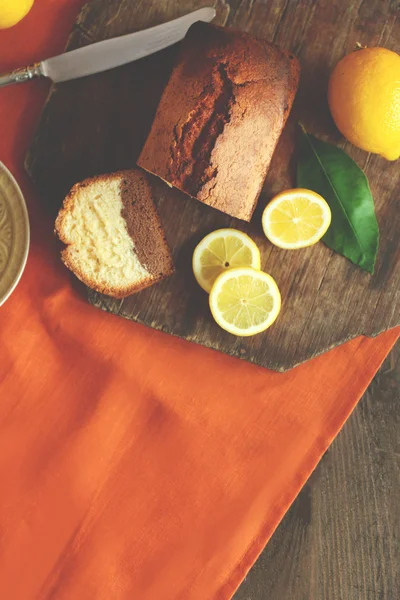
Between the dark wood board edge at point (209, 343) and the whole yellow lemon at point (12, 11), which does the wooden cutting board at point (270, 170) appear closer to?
the dark wood board edge at point (209, 343)

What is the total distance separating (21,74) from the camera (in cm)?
184

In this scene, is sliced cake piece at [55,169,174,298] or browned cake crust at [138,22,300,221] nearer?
browned cake crust at [138,22,300,221]

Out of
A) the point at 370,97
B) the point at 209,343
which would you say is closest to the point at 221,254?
the point at 209,343

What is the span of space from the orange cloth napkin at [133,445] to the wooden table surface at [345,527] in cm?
18

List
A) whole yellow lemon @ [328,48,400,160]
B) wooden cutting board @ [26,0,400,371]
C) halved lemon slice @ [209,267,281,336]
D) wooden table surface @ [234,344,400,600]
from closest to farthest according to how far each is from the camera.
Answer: whole yellow lemon @ [328,48,400,160], halved lemon slice @ [209,267,281,336], wooden cutting board @ [26,0,400,371], wooden table surface @ [234,344,400,600]

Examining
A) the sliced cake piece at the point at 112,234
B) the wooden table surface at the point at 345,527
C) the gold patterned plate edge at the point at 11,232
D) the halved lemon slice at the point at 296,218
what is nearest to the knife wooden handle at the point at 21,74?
the gold patterned plate edge at the point at 11,232

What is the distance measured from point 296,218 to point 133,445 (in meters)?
0.95

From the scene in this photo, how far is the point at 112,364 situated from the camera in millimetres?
1991

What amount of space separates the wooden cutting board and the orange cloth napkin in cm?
8

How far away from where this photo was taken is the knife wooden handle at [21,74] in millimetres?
1835

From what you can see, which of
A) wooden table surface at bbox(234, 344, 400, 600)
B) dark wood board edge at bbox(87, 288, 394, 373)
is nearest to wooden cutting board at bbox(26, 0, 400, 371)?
dark wood board edge at bbox(87, 288, 394, 373)

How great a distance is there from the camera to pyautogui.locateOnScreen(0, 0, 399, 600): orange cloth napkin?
1973 mm

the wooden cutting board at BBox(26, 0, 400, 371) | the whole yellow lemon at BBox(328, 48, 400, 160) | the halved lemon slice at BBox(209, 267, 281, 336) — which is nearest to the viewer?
the whole yellow lemon at BBox(328, 48, 400, 160)

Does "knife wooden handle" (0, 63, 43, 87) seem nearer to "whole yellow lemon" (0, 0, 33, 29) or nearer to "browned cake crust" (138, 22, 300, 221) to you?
"whole yellow lemon" (0, 0, 33, 29)
